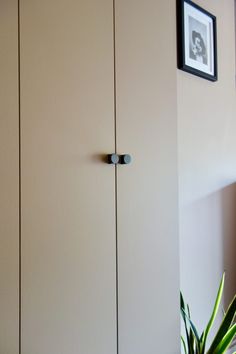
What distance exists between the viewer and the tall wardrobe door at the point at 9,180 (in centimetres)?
75

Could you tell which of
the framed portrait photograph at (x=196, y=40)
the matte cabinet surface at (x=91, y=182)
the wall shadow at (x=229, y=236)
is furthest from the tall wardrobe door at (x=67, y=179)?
the wall shadow at (x=229, y=236)

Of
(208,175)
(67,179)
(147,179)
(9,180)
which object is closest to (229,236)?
(208,175)

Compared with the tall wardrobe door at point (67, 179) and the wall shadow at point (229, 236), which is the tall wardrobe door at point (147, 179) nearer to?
the tall wardrobe door at point (67, 179)

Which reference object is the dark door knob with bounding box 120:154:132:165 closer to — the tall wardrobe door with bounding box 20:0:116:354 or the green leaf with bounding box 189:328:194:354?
the tall wardrobe door with bounding box 20:0:116:354

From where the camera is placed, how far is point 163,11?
1151mm

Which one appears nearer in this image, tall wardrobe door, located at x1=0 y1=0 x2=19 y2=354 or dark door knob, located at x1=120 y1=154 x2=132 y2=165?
tall wardrobe door, located at x1=0 y1=0 x2=19 y2=354

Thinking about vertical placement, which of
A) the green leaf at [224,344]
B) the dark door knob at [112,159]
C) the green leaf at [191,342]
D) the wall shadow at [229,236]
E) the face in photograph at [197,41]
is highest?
the face in photograph at [197,41]

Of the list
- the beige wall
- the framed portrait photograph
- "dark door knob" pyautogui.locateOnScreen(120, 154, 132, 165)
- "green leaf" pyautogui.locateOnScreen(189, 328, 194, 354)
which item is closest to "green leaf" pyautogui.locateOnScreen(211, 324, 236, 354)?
"green leaf" pyautogui.locateOnScreen(189, 328, 194, 354)

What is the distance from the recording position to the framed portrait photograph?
5.41 ft

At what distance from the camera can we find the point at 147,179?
1.09 metres

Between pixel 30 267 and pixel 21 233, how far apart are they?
9cm

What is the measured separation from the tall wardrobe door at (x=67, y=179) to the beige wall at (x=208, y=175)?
2.63ft

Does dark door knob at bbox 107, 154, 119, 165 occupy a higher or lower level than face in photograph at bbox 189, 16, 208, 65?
lower

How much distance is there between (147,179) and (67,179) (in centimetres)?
33
